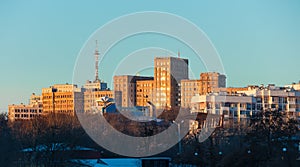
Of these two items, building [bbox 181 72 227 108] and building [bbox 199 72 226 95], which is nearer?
building [bbox 181 72 227 108]

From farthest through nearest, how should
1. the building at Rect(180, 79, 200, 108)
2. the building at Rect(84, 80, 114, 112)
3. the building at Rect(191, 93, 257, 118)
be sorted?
the building at Rect(84, 80, 114, 112) < the building at Rect(180, 79, 200, 108) < the building at Rect(191, 93, 257, 118)

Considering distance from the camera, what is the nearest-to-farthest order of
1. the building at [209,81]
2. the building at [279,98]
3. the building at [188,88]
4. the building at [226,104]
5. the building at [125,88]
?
the building at [226,104] < the building at [279,98] < the building at [188,88] < the building at [209,81] < the building at [125,88]

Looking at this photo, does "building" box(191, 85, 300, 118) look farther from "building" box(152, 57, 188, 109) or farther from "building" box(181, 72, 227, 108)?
"building" box(152, 57, 188, 109)

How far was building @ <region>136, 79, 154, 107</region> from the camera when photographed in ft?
477

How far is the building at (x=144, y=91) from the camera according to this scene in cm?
14550

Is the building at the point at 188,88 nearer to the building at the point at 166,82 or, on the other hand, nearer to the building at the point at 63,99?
the building at the point at 166,82

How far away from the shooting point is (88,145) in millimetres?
71938

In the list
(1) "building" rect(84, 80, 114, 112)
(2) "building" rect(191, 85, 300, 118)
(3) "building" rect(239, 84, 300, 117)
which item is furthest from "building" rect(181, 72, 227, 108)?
(3) "building" rect(239, 84, 300, 117)

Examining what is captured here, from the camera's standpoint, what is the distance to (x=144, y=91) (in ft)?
487

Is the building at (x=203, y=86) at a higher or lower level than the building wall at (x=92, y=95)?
higher

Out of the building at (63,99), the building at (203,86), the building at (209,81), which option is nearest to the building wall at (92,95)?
the building at (63,99)

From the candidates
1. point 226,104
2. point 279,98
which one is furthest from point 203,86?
point 226,104

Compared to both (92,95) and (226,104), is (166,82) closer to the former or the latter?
(92,95)

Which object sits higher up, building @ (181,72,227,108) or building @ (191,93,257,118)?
building @ (181,72,227,108)
